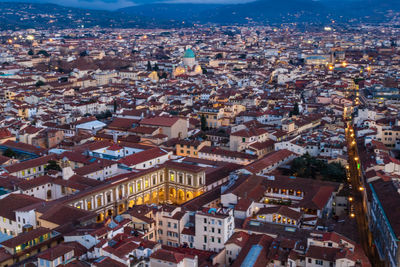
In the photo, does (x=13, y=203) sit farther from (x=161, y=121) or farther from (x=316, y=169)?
(x=316, y=169)

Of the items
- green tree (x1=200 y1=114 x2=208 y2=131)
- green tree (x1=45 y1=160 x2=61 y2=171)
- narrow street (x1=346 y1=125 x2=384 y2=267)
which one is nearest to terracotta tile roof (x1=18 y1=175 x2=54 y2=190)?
green tree (x1=45 y1=160 x2=61 y2=171)

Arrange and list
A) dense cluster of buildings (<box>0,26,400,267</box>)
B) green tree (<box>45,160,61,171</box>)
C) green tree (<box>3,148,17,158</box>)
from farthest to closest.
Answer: green tree (<box>3,148,17,158</box>) → green tree (<box>45,160,61,171</box>) → dense cluster of buildings (<box>0,26,400,267</box>)

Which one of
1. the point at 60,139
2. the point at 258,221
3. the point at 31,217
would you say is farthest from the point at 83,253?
the point at 60,139

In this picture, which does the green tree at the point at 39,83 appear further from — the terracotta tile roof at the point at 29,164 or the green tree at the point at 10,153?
the terracotta tile roof at the point at 29,164

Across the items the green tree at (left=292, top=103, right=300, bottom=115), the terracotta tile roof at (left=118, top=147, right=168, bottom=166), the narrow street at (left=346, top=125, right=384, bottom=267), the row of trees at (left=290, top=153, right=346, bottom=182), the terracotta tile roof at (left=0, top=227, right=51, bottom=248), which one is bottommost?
the narrow street at (left=346, top=125, right=384, bottom=267)

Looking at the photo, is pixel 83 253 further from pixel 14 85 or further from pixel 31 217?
pixel 14 85

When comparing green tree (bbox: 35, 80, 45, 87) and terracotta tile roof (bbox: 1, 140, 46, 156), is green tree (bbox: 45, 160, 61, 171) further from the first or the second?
green tree (bbox: 35, 80, 45, 87)
